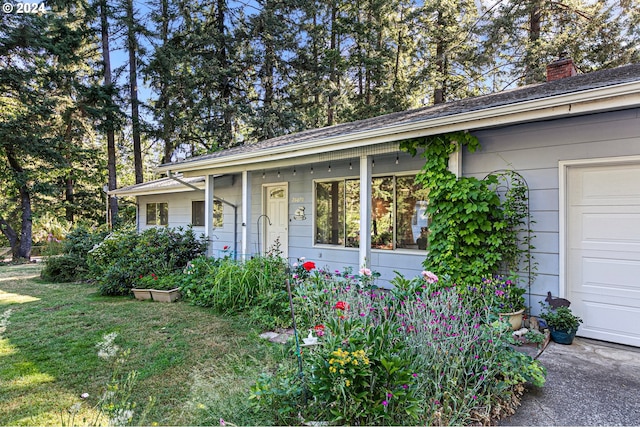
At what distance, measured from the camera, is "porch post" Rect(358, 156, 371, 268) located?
4930 millimetres

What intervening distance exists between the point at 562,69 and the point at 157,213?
12223 mm

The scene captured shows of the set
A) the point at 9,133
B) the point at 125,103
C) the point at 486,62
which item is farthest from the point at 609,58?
the point at 9,133

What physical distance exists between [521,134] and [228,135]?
42.0 feet

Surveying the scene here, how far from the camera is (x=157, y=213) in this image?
39.8 ft

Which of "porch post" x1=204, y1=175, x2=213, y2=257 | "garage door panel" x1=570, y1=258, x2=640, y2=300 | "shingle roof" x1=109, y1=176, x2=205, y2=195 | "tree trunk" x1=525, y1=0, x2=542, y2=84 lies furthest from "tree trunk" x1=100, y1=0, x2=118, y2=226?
"tree trunk" x1=525, y1=0, x2=542, y2=84

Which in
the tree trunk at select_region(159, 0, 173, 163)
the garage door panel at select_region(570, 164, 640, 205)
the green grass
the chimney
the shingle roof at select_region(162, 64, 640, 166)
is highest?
the tree trunk at select_region(159, 0, 173, 163)

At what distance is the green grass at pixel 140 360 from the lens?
7.85 ft

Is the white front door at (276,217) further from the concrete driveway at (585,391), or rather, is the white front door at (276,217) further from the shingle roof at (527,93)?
the concrete driveway at (585,391)

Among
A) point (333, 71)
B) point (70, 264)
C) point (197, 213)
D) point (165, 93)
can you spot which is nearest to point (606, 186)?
point (197, 213)

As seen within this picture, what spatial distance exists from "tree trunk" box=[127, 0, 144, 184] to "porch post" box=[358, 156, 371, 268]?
533 inches

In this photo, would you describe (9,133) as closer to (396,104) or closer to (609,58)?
(396,104)

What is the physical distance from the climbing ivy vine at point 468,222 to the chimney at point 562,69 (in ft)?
10.4

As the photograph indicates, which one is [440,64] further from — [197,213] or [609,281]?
[609,281]

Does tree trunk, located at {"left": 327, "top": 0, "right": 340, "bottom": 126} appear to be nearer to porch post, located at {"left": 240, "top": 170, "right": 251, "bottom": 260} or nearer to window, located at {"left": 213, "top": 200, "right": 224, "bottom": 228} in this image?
window, located at {"left": 213, "top": 200, "right": 224, "bottom": 228}
